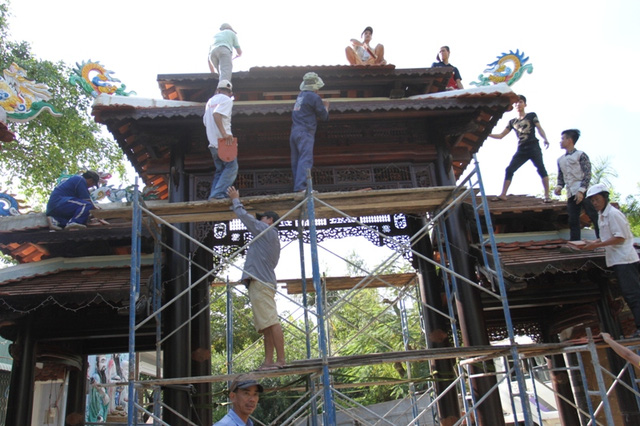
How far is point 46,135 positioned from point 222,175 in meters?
12.0

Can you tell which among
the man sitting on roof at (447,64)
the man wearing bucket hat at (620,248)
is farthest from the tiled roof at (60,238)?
the man wearing bucket hat at (620,248)

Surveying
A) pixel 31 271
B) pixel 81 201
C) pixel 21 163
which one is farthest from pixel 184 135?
pixel 21 163

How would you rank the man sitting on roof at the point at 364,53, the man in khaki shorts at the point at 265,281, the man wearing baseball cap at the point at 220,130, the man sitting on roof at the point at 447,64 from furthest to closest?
1. the man sitting on roof at the point at 447,64
2. the man sitting on roof at the point at 364,53
3. the man wearing baseball cap at the point at 220,130
4. the man in khaki shorts at the point at 265,281

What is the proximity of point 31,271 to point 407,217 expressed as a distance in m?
5.98

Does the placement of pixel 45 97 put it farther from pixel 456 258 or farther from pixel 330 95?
pixel 456 258

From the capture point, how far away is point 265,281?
5699 millimetres

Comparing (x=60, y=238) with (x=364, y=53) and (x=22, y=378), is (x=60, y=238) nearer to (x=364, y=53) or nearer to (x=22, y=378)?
(x=22, y=378)

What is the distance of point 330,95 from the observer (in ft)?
28.5

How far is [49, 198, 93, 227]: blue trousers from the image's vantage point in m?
7.96

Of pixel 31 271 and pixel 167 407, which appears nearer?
pixel 167 407

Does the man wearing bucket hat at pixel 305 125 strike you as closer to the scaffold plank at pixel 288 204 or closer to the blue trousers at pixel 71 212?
the scaffold plank at pixel 288 204

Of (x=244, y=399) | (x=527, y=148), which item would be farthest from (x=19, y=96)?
(x=527, y=148)

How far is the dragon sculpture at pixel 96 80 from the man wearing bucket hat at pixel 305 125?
2.52 metres

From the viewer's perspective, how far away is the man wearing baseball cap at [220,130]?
654 centimetres
